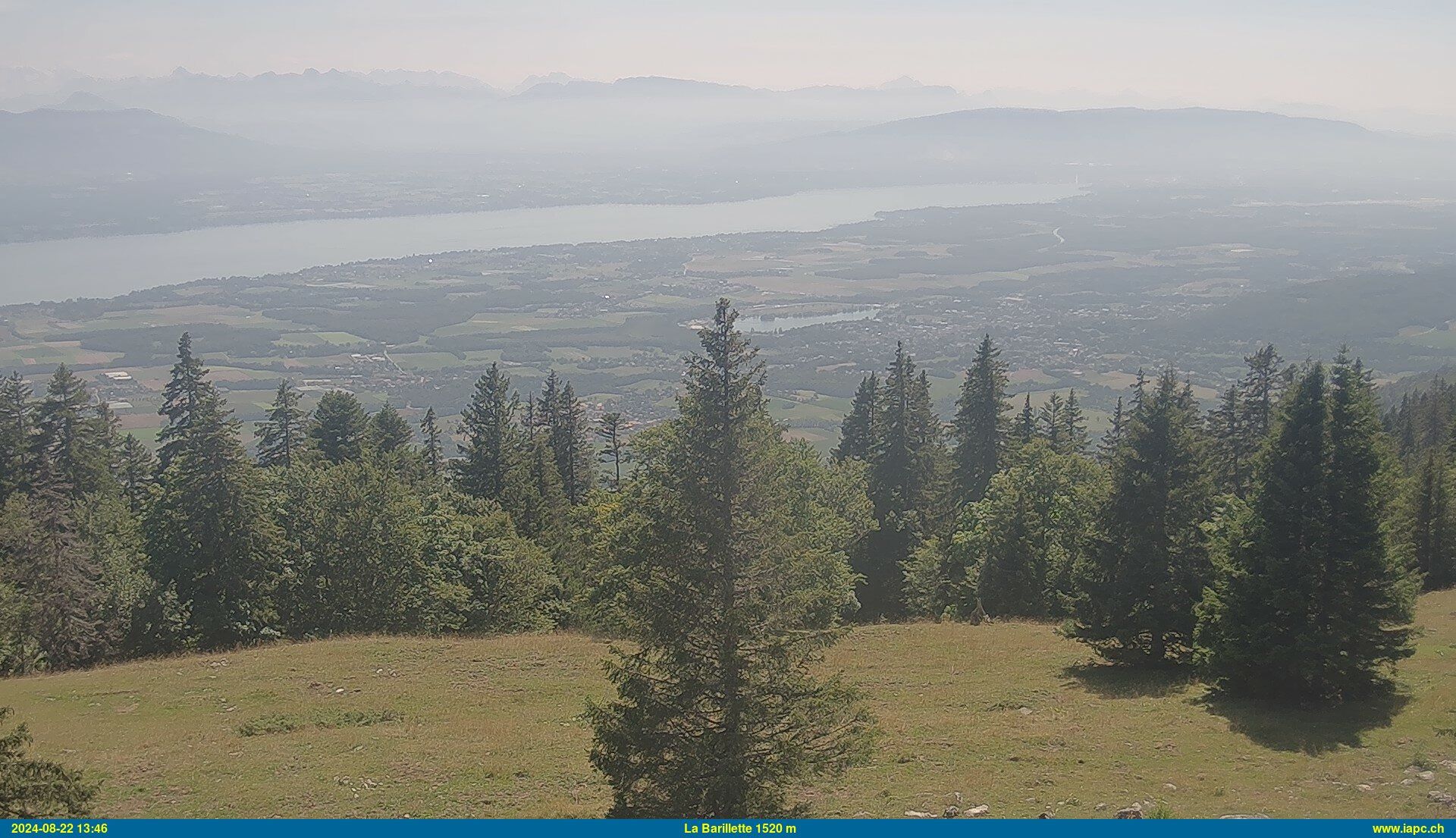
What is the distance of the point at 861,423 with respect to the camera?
6056cm

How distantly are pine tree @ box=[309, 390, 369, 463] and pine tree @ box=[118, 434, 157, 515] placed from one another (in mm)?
7377

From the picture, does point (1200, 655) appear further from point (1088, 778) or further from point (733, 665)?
point (733, 665)

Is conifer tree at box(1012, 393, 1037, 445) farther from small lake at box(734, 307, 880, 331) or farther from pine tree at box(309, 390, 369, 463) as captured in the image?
small lake at box(734, 307, 880, 331)

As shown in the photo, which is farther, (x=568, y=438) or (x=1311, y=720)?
(x=568, y=438)

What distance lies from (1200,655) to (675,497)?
45.5 feet

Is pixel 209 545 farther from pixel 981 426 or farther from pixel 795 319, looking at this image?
pixel 795 319

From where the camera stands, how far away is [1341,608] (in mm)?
19266

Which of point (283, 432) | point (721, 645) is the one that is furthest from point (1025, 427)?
point (721, 645)

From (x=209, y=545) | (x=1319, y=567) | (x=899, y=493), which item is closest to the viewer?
(x=1319, y=567)

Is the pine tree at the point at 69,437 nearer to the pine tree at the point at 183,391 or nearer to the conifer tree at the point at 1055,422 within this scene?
the pine tree at the point at 183,391

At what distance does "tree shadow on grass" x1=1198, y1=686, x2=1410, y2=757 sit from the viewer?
695 inches

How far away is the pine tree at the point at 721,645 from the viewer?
512 inches

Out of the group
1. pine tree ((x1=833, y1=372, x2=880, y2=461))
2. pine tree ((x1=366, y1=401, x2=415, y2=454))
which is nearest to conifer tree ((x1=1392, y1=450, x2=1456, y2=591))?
pine tree ((x1=833, y1=372, x2=880, y2=461))

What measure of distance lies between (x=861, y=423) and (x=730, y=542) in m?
48.0
